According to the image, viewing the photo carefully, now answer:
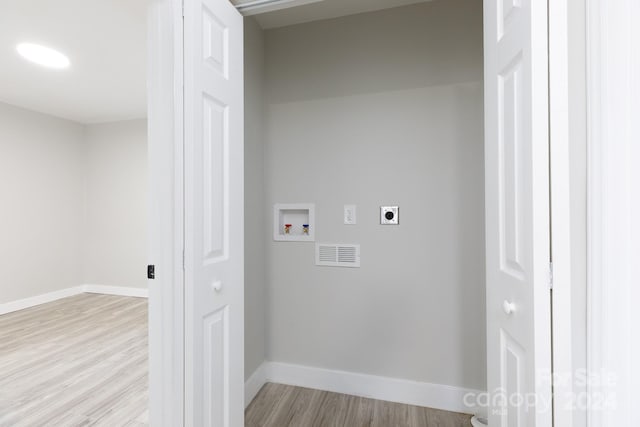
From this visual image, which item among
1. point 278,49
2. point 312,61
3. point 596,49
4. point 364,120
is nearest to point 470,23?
point 364,120

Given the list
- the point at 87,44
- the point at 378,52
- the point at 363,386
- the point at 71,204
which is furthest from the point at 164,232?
the point at 71,204

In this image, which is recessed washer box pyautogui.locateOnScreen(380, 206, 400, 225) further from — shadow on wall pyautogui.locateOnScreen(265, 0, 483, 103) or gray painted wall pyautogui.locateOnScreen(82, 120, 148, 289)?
gray painted wall pyautogui.locateOnScreen(82, 120, 148, 289)

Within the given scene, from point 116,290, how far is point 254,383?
3.75 meters

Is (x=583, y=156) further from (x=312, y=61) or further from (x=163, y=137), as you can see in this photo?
(x=312, y=61)

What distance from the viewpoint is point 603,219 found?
0.82 m

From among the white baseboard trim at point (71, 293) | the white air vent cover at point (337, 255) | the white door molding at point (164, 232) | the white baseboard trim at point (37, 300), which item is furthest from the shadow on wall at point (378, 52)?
the white baseboard trim at point (37, 300)

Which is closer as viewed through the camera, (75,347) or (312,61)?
(312,61)

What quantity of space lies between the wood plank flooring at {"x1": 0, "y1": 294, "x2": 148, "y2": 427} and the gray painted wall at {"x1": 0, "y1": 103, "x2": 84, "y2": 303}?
21.1 inches

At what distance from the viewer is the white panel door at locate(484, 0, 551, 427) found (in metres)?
0.84

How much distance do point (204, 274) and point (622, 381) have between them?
128cm

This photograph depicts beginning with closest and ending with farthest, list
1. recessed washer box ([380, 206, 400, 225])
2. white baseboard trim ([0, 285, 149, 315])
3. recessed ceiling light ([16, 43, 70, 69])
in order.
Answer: recessed washer box ([380, 206, 400, 225]), recessed ceiling light ([16, 43, 70, 69]), white baseboard trim ([0, 285, 149, 315])

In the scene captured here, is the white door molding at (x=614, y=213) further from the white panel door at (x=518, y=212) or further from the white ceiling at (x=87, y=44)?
the white ceiling at (x=87, y=44)

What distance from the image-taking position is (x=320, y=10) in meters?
2.24

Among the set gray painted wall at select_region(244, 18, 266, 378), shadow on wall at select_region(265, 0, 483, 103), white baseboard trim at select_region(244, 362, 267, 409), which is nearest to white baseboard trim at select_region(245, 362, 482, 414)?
white baseboard trim at select_region(244, 362, 267, 409)
